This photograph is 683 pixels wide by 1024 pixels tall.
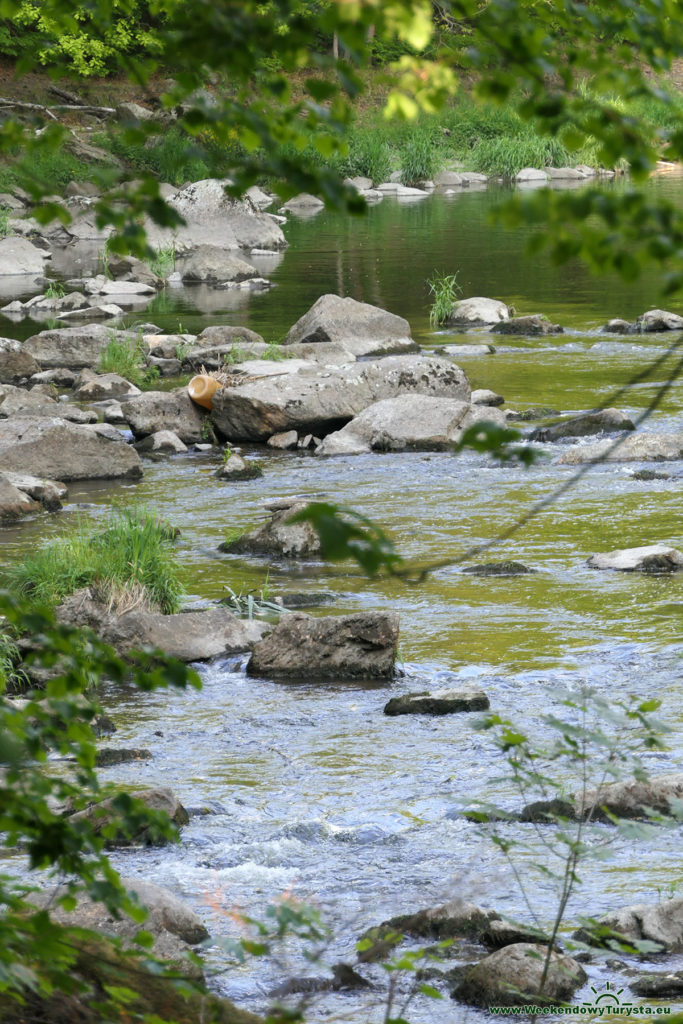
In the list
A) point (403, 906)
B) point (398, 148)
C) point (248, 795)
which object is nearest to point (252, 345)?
point (248, 795)

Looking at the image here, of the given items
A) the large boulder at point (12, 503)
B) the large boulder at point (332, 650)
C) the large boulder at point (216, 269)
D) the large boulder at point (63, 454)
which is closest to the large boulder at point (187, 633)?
the large boulder at point (332, 650)

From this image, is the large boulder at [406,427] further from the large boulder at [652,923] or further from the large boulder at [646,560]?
the large boulder at [652,923]

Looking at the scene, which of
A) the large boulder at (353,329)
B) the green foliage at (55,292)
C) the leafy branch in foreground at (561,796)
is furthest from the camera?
the green foliage at (55,292)

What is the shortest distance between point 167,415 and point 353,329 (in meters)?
4.09

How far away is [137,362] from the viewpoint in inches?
616

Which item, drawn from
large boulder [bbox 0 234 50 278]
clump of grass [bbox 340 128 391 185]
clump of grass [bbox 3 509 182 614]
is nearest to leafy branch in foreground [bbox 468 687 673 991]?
clump of grass [bbox 3 509 182 614]

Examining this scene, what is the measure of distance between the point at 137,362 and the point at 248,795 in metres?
10.5

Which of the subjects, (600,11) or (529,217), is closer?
(529,217)

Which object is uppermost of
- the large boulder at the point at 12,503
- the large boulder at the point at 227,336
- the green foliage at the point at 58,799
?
the green foliage at the point at 58,799

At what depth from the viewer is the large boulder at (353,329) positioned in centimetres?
1631

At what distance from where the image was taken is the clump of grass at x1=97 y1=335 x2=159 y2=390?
1535 cm

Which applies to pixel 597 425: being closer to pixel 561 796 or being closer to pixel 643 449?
pixel 643 449

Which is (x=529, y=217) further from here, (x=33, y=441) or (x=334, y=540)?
(x=33, y=441)

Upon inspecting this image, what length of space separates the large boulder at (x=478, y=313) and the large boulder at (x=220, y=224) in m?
9.87
